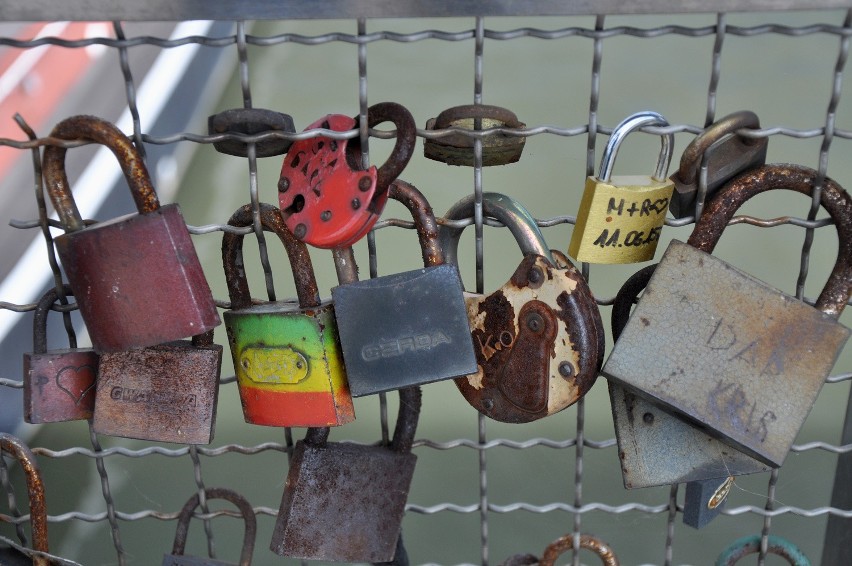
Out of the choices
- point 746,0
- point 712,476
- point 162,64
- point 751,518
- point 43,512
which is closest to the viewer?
point 746,0

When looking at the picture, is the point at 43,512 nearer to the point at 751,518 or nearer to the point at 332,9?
the point at 332,9

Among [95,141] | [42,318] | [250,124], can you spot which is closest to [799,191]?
[250,124]

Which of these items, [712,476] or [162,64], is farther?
[162,64]

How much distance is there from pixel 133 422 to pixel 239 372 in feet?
0.36

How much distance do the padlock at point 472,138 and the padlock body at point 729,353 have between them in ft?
0.53

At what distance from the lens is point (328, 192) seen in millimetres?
676

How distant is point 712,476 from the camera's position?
743mm

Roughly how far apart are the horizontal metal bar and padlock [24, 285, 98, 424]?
250 mm

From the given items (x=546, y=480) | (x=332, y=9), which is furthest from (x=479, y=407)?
(x=546, y=480)

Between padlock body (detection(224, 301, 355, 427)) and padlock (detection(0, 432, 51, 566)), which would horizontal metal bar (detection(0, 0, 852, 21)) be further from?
padlock (detection(0, 432, 51, 566))

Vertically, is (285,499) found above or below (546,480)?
above

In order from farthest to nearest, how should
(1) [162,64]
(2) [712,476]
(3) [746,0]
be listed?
(1) [162,64] → (2) [712,476] → (3) [746,0]

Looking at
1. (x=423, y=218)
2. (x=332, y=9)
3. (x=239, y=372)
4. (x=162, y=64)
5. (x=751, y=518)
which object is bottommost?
(x=751, y=518)

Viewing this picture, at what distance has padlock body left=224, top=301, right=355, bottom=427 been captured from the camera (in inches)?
28.2
